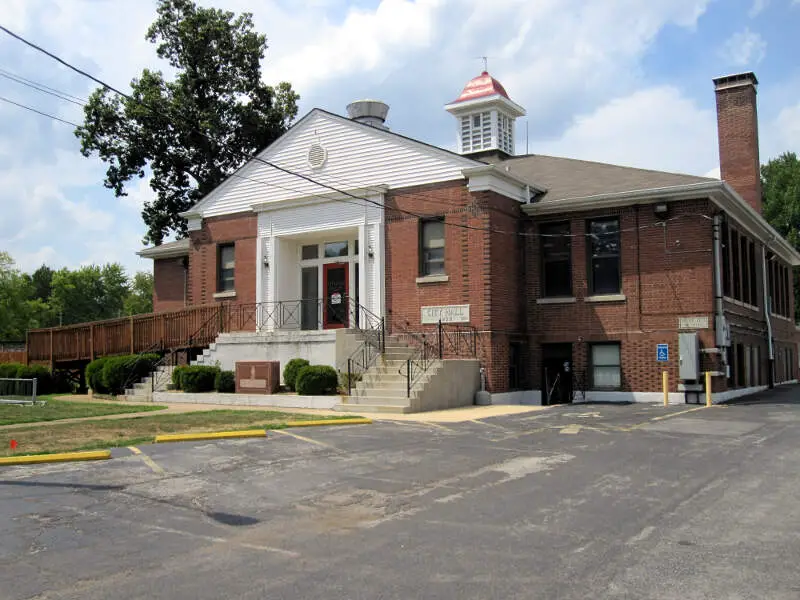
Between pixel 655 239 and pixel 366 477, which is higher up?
pixel 655 239

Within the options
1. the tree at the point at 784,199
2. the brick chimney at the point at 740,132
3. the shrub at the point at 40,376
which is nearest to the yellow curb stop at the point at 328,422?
the shrub at the point at 40,376

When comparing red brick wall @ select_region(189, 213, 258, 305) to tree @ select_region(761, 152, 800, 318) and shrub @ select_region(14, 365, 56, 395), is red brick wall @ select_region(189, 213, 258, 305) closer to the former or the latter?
shrub @ select_region(14, 365, 56, 395)

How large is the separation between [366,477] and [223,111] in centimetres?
3488

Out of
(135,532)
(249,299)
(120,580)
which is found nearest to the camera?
(120,580)

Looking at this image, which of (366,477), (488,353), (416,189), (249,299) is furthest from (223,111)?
(366,477)

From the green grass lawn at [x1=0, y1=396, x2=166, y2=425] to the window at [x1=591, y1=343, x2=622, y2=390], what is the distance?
12.6 meters

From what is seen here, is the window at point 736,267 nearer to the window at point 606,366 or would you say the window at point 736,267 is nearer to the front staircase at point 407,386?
the window at point 606,366

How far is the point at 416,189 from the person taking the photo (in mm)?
23422

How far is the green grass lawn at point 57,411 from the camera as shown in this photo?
52.4 ft

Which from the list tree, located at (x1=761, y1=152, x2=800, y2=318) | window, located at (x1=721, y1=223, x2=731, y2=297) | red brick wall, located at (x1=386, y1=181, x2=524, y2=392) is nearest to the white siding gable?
red brick wall, located at (x1=386, y1=181, x2=524, y2=392)

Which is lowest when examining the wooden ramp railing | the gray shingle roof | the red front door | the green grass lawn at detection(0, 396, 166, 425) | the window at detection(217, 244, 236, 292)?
the green grass lawn at detection(0, 396, 166, 425)

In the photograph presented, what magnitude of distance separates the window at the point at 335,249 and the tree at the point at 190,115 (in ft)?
50.0

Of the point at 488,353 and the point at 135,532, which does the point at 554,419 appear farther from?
the point at 135,532

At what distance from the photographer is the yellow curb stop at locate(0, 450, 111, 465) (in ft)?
34.1
